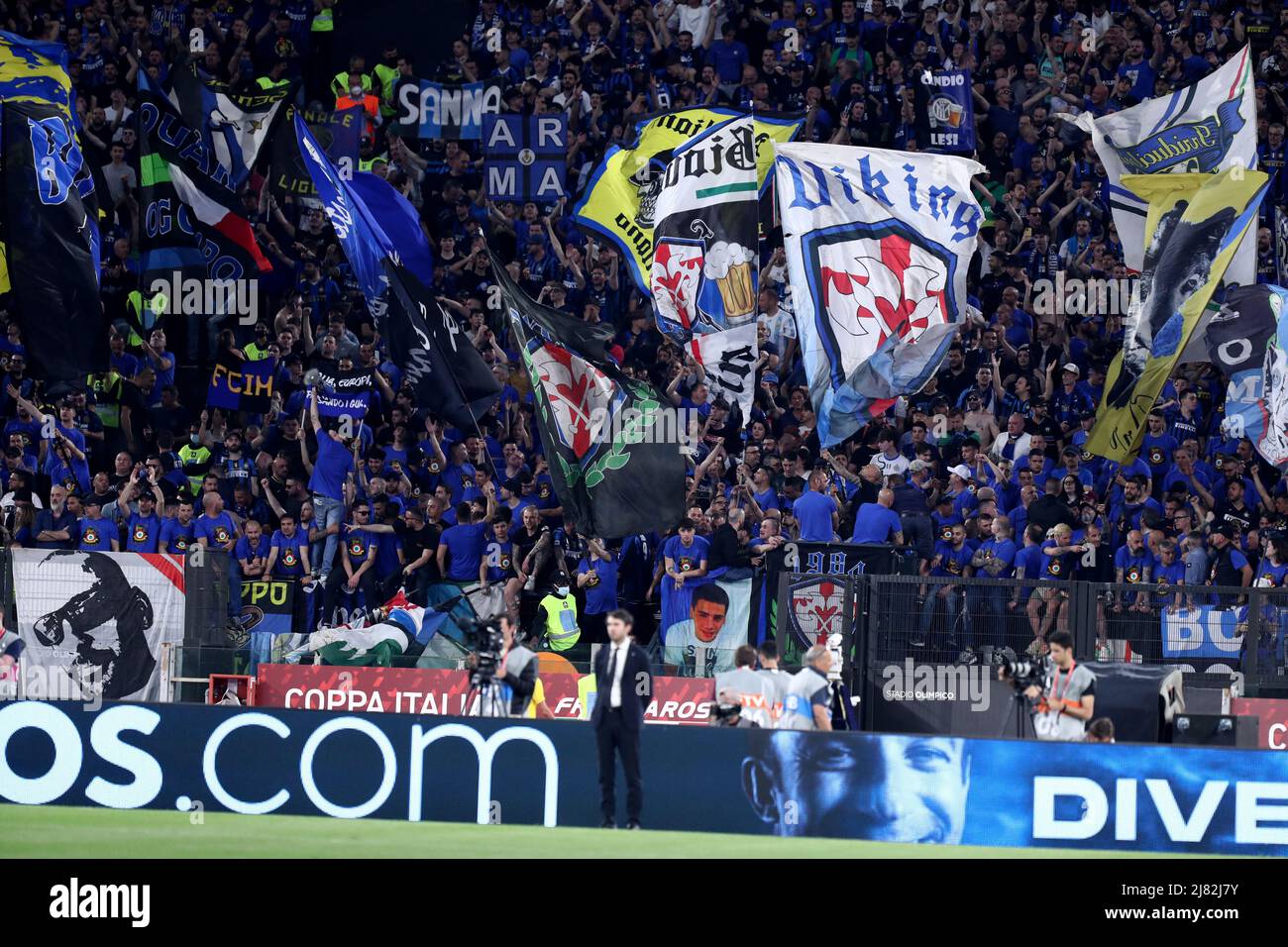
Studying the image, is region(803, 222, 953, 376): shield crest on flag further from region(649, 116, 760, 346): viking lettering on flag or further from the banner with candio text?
the banner with candio text

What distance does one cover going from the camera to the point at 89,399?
24.8 metres

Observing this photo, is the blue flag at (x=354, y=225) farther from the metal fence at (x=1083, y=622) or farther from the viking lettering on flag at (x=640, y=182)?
the metal fence at (x=1083, y=622)

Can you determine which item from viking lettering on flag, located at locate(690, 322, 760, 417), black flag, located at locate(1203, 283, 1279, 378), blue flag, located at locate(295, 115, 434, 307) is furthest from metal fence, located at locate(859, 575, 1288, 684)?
blue flag, located at locate(295, 115, 434, 307)

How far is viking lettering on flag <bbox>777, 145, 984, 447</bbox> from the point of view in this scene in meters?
20.7

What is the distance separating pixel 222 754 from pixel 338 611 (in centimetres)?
618

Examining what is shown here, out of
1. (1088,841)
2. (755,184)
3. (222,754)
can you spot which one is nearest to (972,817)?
(1088,841)

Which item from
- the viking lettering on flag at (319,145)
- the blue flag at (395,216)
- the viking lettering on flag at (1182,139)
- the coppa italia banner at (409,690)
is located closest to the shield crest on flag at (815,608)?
the coppa italia banner at (409,690)

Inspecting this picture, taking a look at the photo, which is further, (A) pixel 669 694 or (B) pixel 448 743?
(A) pixel 669 694

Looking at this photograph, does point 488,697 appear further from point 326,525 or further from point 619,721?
point 326,525

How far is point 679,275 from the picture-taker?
69.8 feet

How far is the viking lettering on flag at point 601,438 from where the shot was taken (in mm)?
20359

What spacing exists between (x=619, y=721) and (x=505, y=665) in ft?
6.13

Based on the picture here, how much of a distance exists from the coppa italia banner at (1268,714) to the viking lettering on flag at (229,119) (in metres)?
14.2
